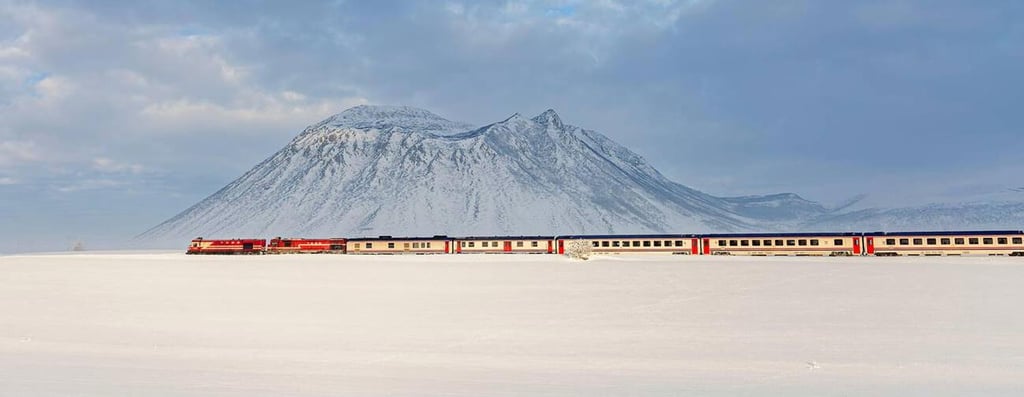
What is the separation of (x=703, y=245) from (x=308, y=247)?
48.0 metres

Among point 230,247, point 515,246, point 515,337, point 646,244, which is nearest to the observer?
point 515,337

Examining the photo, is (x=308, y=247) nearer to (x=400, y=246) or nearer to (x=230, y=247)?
(x=230, y=247)

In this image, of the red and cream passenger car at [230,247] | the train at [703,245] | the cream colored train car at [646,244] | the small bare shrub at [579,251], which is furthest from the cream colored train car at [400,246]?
the small bare shrub at [579,251]

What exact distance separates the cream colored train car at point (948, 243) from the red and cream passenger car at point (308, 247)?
6003cm

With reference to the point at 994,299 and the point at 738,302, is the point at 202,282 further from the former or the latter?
the point at 994,299

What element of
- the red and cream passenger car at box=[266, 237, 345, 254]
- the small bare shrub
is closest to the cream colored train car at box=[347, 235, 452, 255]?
the red and cream passenger car at box=[266, 237, 345, 254]

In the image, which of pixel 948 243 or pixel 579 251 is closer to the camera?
pixel 579 251

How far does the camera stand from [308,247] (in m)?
87.1

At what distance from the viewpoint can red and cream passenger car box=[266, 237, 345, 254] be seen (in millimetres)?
85875

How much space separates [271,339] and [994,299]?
29.1 meters

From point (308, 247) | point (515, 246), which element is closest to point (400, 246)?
point (308, 247)

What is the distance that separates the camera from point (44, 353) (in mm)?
19094

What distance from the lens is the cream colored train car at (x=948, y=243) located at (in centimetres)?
6644

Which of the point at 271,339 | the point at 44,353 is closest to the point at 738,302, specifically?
the point at 271,339
